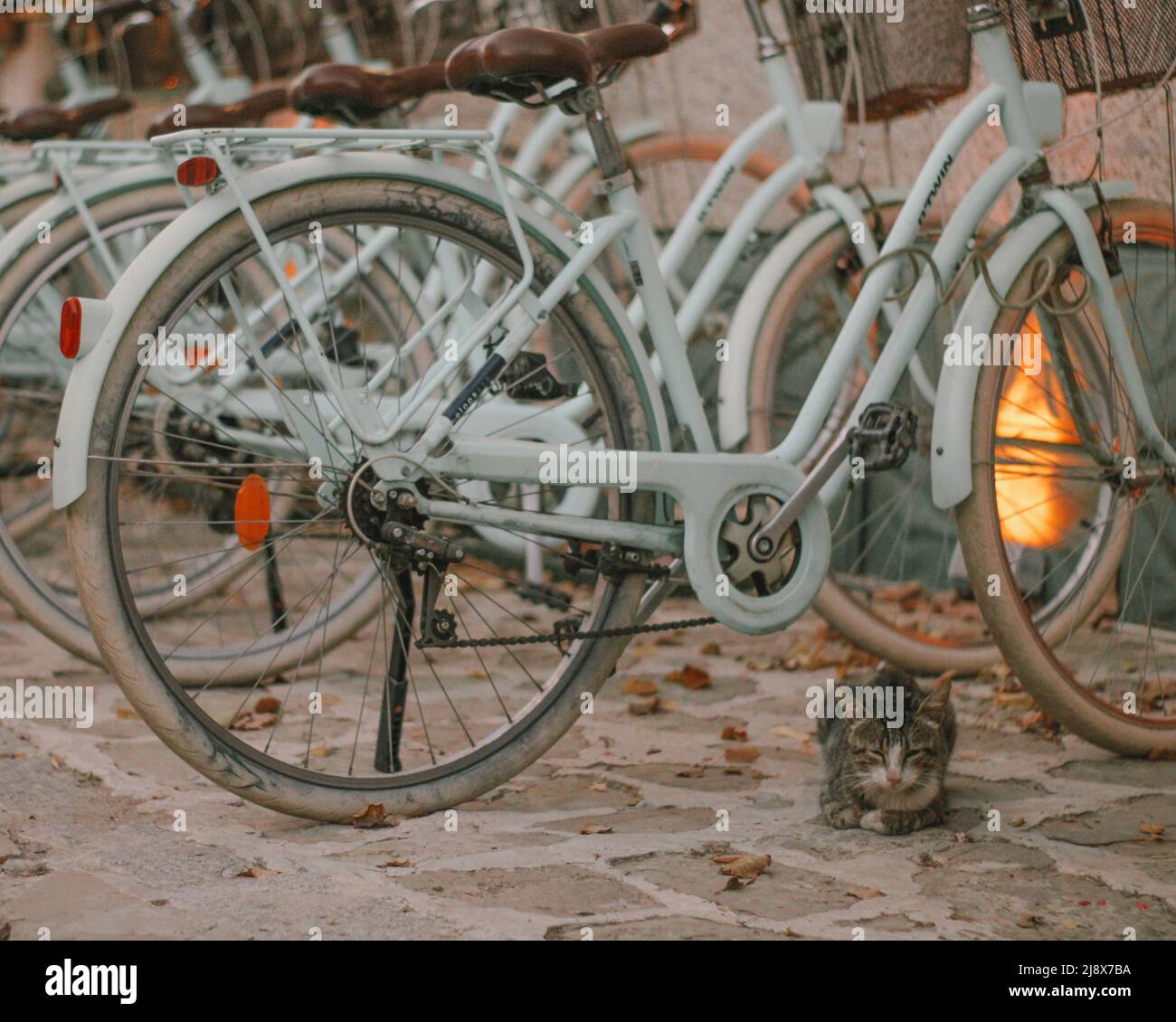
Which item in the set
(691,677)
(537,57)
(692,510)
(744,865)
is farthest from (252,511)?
(691,677)

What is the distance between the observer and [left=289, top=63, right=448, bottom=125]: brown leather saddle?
3207 millimetres

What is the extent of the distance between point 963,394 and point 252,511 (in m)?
1.39

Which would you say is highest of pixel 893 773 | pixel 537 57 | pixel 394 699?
pixel 537 57

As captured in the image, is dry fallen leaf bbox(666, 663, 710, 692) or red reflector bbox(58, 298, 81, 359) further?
dry fallen leaf bbox(666, 663, 710, 692)

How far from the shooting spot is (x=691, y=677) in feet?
13.3

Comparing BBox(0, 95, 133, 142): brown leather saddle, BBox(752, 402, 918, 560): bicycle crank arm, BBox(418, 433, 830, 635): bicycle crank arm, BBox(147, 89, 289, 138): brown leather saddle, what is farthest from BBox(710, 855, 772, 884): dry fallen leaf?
BBox(0, 95, 133, 142): brown leather saddle

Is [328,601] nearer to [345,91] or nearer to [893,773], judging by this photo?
[345,91]

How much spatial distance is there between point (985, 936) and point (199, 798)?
5.08 ft
